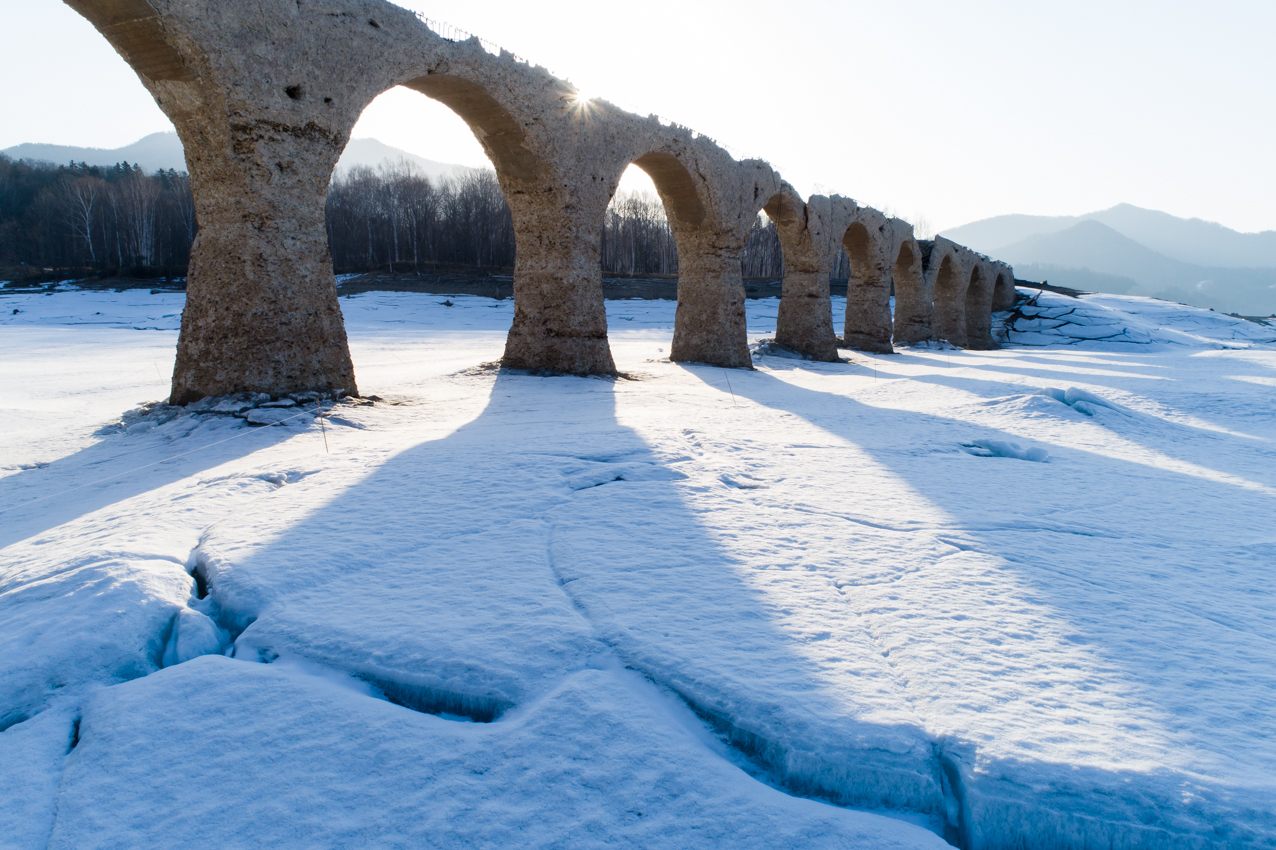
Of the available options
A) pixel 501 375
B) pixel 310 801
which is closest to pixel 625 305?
pixel 501 375

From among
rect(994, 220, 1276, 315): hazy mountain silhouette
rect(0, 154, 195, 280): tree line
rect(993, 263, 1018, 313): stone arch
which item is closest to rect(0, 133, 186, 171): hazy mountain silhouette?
rect(0, 154, 195, 280): tree line

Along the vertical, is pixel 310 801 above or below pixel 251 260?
below

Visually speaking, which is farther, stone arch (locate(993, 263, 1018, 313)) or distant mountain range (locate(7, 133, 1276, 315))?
distant mountain range (locate(7, 133, 1276, 315))

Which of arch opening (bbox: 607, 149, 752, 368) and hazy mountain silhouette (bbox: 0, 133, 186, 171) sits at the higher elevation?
hazy mountain silhouette (bbox: 0, 133, 186, 171)

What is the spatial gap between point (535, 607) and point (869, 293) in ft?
46.7

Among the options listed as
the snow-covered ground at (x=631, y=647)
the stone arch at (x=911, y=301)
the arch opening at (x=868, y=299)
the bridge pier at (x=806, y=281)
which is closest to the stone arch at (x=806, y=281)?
the bridge pier at (x=806, y=281)

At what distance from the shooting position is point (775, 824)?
1.16m

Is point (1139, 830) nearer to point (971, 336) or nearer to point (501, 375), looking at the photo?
point (501, 375)

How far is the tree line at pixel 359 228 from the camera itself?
1318 inches

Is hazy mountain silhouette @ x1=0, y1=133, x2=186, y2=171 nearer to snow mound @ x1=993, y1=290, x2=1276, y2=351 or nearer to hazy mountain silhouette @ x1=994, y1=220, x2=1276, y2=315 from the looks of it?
snow mound @ x1=993, y1=290, x2=1276, y2=351

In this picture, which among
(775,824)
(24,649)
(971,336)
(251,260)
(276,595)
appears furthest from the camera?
(971,336)

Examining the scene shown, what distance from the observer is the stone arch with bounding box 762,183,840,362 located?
12078mm

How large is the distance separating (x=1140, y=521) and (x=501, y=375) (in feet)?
19.7

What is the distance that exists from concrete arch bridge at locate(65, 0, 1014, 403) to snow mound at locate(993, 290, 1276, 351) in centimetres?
1346
